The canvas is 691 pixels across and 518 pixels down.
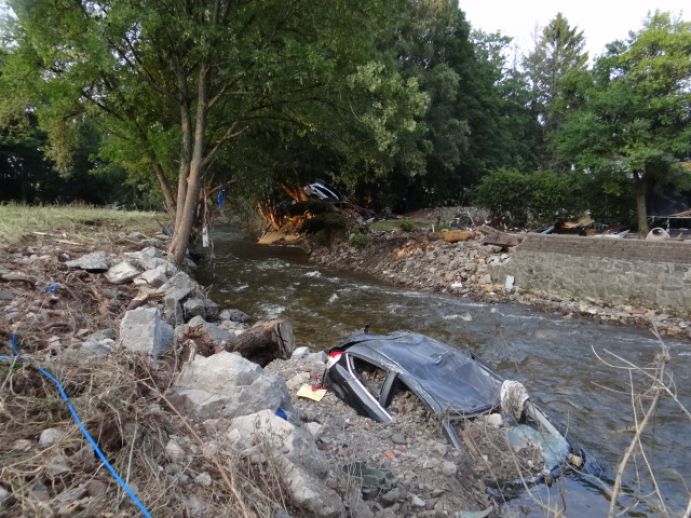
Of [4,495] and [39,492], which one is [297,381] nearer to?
[39,492]

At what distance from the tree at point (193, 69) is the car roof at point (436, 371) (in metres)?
7.29

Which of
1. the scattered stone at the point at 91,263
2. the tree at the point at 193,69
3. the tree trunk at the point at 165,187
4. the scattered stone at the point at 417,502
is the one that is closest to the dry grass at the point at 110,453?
the scattered stone at the point at 417,502

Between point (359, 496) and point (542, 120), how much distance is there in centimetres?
4875

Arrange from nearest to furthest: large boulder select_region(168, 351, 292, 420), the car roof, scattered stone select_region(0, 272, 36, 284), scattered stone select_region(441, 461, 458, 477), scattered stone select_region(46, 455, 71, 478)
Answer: scattered stone select_region(46, 455, 71, 478)
large boulder select_region(168, 351, 292, 420)
scattered stone select_region(441, 461, 458, 477)
the car roof
scattered stone select_region(0, 272, 36, 284)

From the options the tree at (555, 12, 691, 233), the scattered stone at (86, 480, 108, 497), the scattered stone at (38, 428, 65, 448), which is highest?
the tree at (555, 12, 691, 233)

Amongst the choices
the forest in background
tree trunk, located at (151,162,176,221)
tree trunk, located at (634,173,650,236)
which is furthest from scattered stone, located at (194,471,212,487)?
tree trunk, located at (634,173,650,236)

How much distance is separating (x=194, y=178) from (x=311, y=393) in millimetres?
9608

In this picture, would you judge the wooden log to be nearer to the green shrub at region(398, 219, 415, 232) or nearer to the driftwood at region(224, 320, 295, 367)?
the green shrub at region(398, 219, 415, 232)

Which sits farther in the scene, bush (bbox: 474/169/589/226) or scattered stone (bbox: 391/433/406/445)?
bush (bbox: 474/169/589/226)

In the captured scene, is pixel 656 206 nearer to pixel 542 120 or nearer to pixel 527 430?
pixel 527 430

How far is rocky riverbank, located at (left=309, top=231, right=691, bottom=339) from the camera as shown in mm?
11078

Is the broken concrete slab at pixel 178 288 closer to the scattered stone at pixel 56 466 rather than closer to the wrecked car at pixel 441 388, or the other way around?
the wrecked car at pixel 441 388

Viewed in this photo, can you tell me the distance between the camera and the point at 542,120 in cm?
4622

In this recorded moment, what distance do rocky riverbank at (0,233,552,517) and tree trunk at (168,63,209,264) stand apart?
757cm
